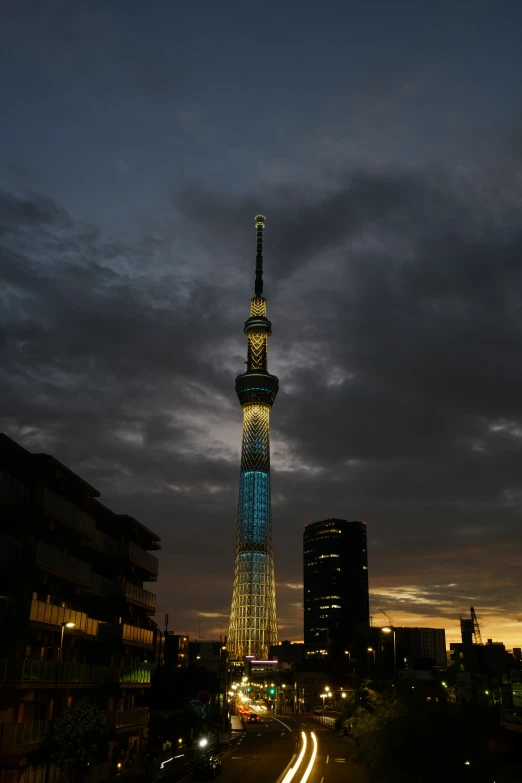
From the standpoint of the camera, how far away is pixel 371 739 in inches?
1597

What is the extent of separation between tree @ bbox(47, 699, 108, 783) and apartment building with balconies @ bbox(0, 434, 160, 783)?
120 cm

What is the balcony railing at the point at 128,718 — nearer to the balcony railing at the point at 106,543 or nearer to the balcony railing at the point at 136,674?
the balcony railing at the point at 136,674

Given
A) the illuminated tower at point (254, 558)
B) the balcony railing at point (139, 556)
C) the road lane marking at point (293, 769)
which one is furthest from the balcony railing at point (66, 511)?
the illuminated tower at point (254, 558)

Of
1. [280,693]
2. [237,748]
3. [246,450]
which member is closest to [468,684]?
[280,693]

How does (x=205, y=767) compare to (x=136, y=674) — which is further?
(x=136, y=674)

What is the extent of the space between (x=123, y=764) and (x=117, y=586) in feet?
42.2

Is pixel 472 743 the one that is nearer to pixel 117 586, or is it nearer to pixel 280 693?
pixel 117 586

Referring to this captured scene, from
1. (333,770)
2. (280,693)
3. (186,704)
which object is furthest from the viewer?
(280,693)

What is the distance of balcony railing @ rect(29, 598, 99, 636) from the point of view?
38803 mm

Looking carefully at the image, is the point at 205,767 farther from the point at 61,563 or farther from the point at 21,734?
the point at 61,563

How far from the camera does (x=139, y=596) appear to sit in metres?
61.9

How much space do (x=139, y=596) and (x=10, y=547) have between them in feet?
80.9

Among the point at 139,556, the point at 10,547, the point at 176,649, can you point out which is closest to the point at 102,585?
the point at 139,556

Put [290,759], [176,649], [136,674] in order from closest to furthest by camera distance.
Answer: [290,759]
[136,674]
[176,649]
